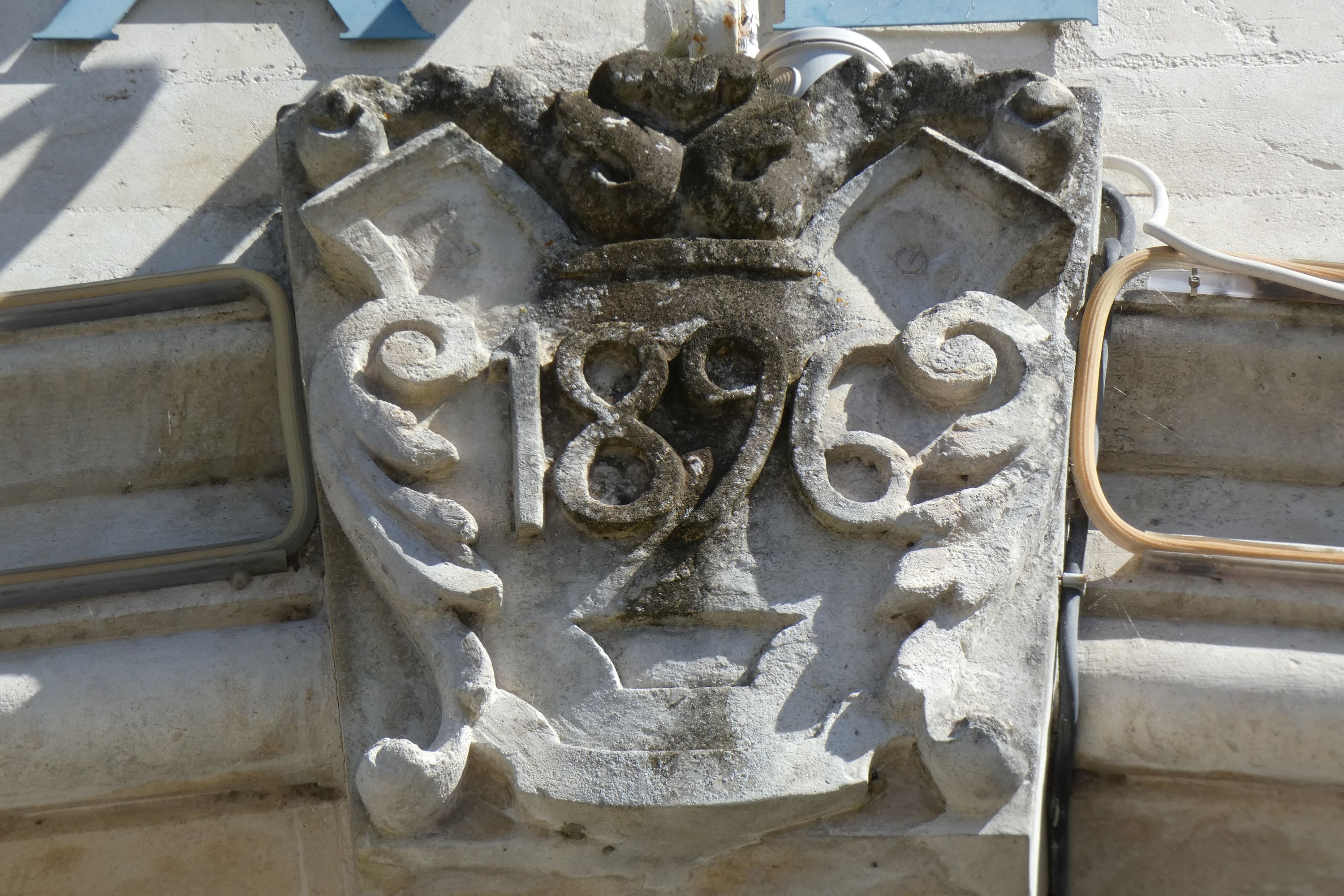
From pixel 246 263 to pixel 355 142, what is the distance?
1.38 feet

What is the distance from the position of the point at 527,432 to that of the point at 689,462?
22 cm

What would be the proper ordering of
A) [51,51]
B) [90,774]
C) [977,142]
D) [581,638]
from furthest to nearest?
[51,51] < [977,142] < [90,774] < [581,638]

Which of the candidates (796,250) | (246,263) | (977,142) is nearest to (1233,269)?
(977,142)

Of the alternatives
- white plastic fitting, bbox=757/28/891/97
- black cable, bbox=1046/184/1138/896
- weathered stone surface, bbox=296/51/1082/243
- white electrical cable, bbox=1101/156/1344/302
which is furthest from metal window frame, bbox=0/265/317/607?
white electrical cable, bbox=1101/156/1344/302

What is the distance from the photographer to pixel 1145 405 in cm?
285

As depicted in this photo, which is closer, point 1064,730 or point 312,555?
point 1064,730

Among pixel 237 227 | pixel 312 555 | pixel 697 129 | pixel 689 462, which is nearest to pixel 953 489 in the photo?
pixel 689 462

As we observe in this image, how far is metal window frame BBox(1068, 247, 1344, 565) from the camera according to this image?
2594 millimetres

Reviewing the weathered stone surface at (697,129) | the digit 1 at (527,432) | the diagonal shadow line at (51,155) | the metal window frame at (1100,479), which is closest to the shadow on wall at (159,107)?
the diagonal shadow line at (51,155)

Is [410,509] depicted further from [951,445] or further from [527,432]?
[951,445]

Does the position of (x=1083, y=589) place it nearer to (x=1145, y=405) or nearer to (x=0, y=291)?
(x=1145, y=405)

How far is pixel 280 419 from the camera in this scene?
9.28 feet

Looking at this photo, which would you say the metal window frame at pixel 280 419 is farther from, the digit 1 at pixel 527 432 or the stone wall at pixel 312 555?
the digit 1 at pixel 527 432

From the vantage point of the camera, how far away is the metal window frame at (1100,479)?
8.51ft
